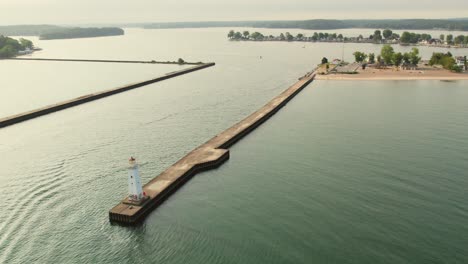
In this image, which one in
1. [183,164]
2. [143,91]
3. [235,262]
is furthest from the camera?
[143,91]

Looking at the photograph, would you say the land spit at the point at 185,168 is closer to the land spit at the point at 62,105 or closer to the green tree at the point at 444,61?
the land spit at the point at 62,105

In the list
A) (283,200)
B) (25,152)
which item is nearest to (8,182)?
(25,152)

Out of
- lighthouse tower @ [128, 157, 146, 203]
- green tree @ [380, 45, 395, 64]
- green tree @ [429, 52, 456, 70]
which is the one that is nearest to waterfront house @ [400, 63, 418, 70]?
green tree @ [380, 45, 395, 64]

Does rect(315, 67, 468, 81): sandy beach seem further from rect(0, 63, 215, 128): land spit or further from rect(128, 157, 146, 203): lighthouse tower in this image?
rect(128, 157, 146, 203): lighthouse tower

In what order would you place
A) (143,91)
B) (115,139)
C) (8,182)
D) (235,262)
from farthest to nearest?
(143,91) → (115,139) → (8,182) → (235,262)

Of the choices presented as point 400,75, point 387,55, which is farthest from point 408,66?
point 400,75

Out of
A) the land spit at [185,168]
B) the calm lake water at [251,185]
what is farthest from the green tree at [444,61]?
the land spit at [185,168]

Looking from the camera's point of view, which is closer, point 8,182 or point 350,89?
point 8,182

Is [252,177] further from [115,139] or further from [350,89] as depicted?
[350,89]
